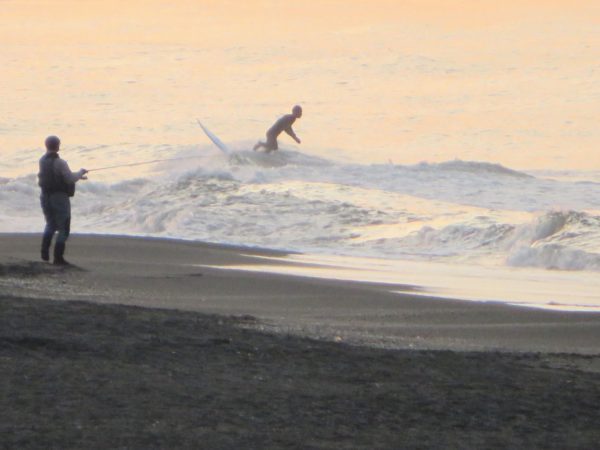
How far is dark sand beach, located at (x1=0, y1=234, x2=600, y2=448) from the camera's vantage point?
536 cm

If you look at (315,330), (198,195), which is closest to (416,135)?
(198,195)

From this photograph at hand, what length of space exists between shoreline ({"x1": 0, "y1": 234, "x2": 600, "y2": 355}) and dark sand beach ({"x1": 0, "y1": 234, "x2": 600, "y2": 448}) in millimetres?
28

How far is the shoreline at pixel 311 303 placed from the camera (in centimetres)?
863

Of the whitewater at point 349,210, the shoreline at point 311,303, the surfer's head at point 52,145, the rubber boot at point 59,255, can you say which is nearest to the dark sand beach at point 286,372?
the shoreline at point 311,303

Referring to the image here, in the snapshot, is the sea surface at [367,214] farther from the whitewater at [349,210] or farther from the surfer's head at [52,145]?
the surfer's head at [52,145]

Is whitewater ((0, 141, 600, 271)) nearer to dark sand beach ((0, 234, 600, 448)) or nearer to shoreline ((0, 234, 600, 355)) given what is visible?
shoreline ((0, 234, 600, 355))


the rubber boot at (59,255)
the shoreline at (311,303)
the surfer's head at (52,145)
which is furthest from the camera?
the surfer's head at (52,145)

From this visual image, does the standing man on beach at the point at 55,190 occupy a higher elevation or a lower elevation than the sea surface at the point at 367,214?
higher

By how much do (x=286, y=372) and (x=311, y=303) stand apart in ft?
12.9

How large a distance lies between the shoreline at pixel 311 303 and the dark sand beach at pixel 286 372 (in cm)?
3

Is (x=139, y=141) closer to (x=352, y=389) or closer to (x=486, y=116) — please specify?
(x=486, y=116)

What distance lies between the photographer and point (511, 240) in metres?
17.3

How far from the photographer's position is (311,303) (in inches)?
416

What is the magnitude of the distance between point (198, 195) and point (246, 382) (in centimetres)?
1628
